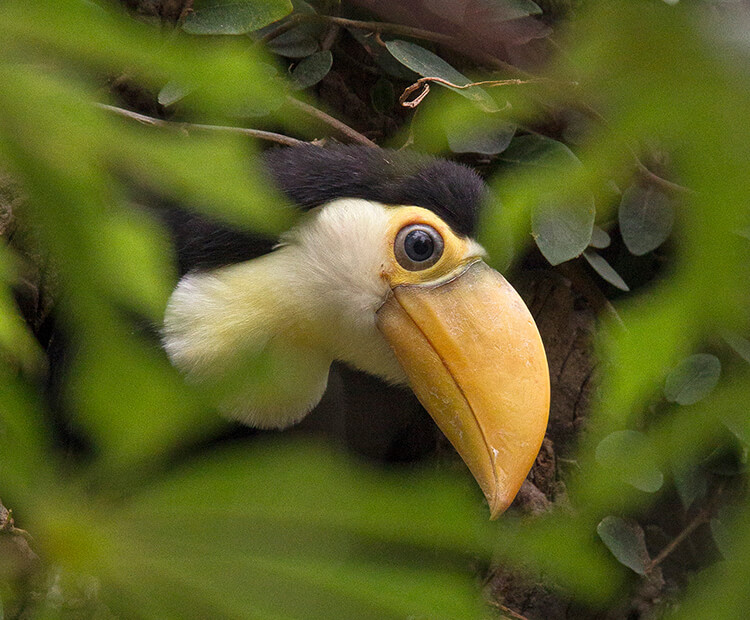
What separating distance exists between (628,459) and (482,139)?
50.0 inches

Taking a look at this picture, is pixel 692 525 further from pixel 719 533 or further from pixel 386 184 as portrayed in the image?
pixel 386 184

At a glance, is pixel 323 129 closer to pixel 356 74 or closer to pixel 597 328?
pixel 356 74

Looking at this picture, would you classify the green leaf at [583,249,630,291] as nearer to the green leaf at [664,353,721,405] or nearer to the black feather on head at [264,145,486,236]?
the green leaf at [664,353,721,405]

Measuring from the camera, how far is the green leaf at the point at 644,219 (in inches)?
78.6

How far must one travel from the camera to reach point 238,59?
58 centimetres

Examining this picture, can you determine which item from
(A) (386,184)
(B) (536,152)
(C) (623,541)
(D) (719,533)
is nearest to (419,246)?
(A) (386,184)

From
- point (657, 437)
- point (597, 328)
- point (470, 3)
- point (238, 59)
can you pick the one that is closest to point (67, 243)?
point (238, 59)

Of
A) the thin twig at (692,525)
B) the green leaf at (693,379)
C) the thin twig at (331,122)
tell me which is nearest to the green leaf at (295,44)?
the thin twig at (331,122)

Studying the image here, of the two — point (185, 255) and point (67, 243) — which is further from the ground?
point (67, 243)

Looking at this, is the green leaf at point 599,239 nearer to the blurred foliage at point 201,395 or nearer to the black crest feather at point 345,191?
the black crest feather at point 345,191

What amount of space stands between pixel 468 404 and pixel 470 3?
0.94m

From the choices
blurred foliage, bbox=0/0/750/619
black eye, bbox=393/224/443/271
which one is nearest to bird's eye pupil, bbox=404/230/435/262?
black eye, bbox=393/224/443/271

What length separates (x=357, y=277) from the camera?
1.69 metres

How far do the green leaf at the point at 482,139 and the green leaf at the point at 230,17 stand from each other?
0.45 metres
